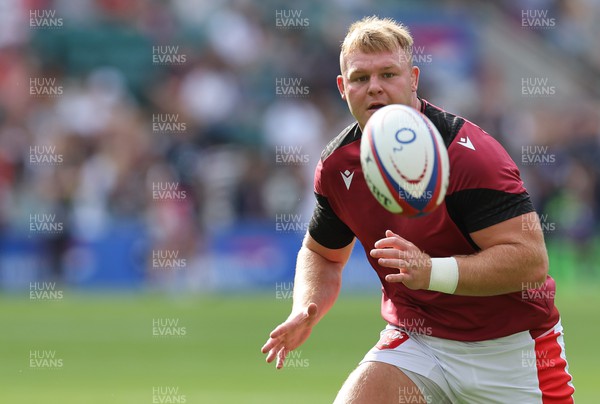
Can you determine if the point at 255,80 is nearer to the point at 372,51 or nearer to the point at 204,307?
the point at 204,307

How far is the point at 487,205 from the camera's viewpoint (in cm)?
562

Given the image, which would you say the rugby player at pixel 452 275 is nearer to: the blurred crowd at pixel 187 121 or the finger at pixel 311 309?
the finger at pixel 311 309

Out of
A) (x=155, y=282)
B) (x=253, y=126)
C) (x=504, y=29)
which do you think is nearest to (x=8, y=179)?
(x=155, y=282)

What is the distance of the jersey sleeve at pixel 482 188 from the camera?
18.4ft

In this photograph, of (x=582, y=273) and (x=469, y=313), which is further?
(x=582, y=273)

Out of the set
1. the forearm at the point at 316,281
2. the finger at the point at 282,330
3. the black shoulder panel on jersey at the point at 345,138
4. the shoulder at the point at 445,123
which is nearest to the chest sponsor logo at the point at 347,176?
the black shoulder panel on jersey at the point at 345,138

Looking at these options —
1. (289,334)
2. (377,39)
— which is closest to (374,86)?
(377,39)

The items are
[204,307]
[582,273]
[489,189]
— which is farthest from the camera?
[582,273]

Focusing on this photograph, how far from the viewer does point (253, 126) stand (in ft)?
74.9

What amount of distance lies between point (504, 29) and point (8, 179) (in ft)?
39.9

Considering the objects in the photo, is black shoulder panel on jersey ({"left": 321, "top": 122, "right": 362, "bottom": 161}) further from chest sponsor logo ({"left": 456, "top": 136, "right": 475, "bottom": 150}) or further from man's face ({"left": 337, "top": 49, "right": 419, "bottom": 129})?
chest sponsor logo ({"left": 456, "top": 136, "right": 475, "bottom": 150})

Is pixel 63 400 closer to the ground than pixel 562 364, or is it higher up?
closer to the ground

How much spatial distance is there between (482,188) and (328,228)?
118 centimetres

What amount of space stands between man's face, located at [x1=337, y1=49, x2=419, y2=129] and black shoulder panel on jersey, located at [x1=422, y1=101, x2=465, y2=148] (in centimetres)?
10
